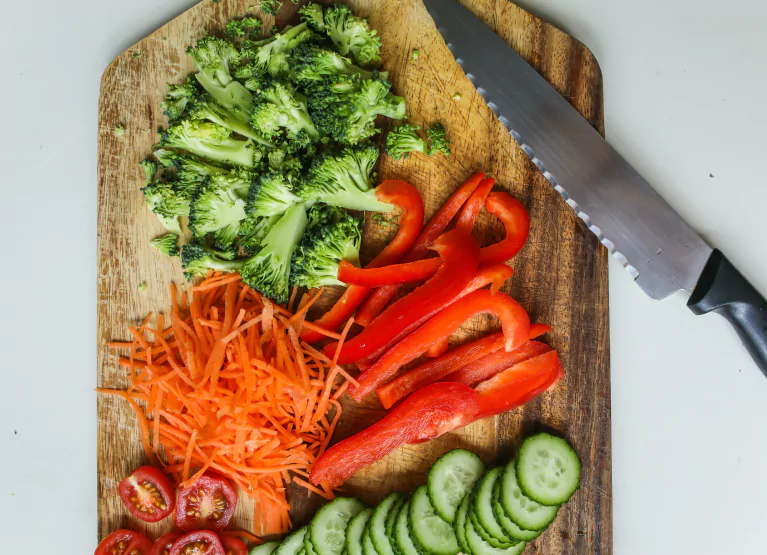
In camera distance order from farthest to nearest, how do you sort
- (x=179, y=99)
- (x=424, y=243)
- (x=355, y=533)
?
(x=179, y=99) → (x=424, y=243) → (x=355, y=533)

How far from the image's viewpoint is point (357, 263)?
3016 millimetres

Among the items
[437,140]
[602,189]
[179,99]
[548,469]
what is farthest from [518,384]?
[179,99]

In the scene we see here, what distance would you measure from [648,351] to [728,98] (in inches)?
62.0

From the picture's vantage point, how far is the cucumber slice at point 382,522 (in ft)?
9.50

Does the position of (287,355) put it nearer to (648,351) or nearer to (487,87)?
(487,87)

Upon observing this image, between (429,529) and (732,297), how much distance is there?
201 cm

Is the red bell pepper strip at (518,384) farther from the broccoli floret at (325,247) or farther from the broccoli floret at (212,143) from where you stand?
the broccoli floret at (212,143)

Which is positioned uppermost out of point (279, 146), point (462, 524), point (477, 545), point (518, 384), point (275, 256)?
point (279, 146)

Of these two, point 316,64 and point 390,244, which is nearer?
point 316,64

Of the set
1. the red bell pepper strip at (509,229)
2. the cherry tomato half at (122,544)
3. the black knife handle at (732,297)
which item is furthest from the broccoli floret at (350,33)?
the cherry tomato half at (122,544)

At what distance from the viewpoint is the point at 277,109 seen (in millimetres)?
2854

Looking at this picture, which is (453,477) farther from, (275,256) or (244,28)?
(244,28)

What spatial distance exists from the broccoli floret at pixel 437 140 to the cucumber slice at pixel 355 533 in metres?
2.03
